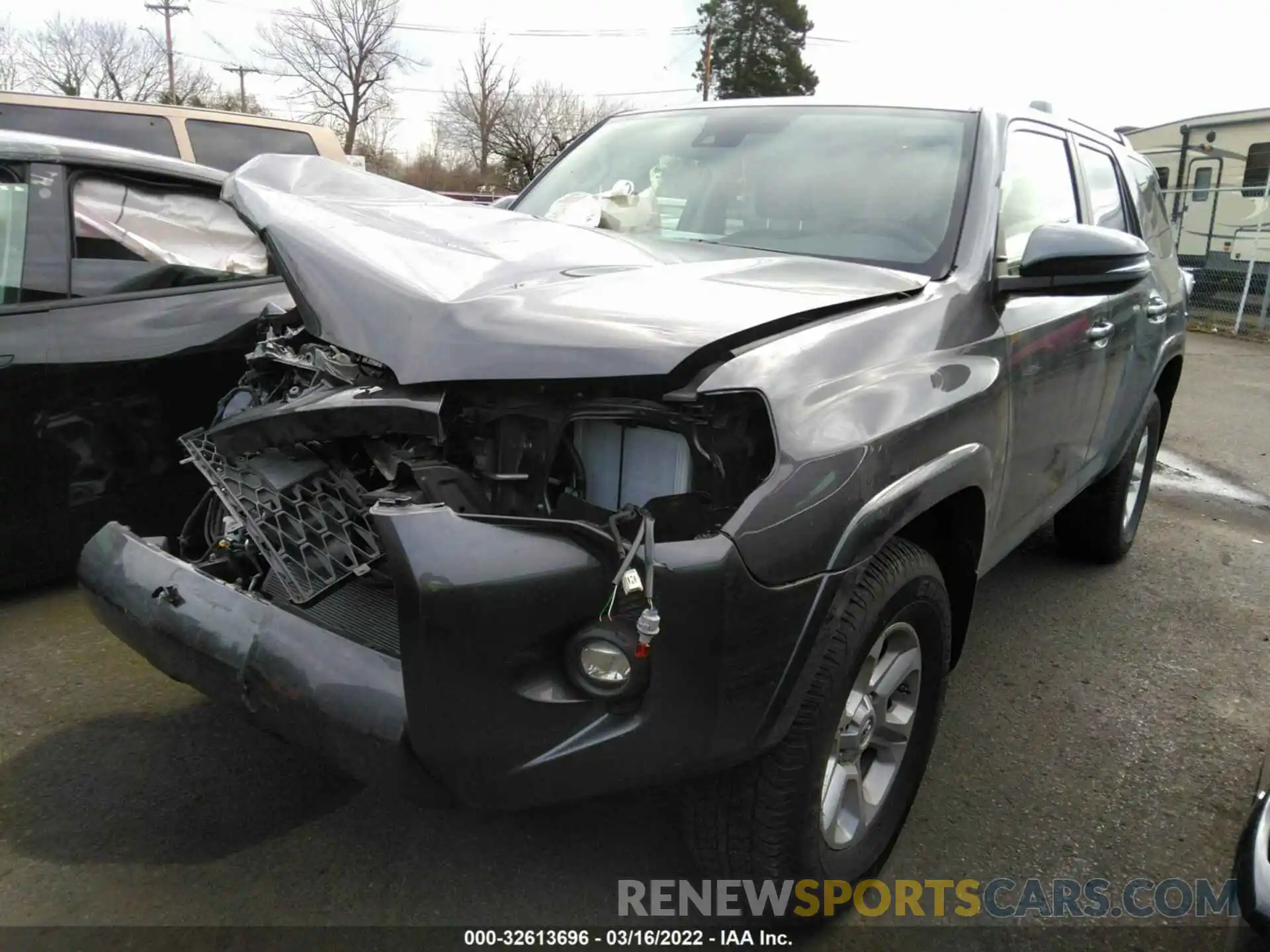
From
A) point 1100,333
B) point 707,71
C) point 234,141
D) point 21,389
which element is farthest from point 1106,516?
point 707,71

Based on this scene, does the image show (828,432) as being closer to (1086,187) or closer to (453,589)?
(453,589)

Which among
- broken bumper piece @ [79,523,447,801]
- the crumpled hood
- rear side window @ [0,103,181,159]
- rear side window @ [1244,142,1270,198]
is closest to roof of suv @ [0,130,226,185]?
the crumpled hood

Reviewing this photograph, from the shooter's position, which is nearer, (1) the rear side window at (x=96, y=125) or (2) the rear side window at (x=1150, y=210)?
(2) the rear side window at (x=1150, y=210)

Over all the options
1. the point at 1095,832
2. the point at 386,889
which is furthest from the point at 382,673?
the point at 1095,832

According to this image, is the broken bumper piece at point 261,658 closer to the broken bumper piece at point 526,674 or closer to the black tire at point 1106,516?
the broken bumper piece at point 526,674

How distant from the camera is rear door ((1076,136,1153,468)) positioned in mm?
3467

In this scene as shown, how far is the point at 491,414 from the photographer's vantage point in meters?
1.88

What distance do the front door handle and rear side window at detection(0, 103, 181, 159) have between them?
641cm

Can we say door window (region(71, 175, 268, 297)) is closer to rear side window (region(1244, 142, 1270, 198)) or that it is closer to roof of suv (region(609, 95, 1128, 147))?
roof of suv (region(609, 95, 1128, 147))

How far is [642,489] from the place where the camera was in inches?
74.3

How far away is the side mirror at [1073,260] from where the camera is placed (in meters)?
2.47

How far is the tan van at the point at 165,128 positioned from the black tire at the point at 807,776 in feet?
21.1

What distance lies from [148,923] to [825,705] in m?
1.56

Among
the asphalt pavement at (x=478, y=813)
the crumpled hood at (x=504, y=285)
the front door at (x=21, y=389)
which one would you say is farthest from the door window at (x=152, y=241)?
the asphalt pavement at (x=478, y=813)
